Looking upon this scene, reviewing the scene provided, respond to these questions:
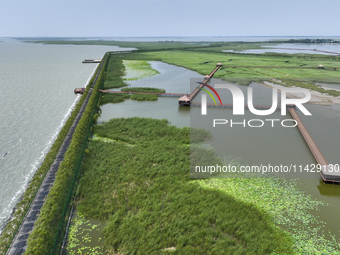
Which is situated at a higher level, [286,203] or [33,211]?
[33,211]

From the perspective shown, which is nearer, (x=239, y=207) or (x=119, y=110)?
(x=239, y=207)

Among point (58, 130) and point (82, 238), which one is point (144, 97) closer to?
point (58, 130)

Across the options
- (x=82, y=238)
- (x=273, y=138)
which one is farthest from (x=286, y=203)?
(x=82, y=238)

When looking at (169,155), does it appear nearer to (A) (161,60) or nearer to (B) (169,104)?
(B) (169,104)

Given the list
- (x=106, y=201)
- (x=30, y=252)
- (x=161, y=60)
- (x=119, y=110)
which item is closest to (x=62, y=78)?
(x=119, y=110)

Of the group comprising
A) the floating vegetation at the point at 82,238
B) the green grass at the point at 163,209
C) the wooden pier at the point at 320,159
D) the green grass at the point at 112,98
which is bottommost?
the floating vegetation at the point at 82,238

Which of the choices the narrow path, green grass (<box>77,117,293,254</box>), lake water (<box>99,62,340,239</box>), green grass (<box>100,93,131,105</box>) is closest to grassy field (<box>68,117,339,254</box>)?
green grass (<box>77,117,293,254</box>)

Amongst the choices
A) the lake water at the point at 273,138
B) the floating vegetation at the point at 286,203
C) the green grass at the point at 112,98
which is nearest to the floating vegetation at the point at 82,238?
the floating vegetation at the point at 286,203

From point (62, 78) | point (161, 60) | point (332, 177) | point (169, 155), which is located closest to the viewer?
point (332, 177)

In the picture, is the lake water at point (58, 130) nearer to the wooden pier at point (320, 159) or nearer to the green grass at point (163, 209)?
the wooden pier at point (320, 159)
